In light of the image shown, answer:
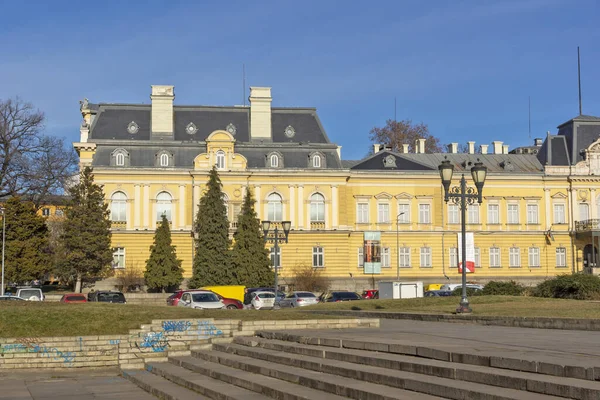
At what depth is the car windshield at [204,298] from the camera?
43.1 m

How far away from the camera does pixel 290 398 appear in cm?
1335

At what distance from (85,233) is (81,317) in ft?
154

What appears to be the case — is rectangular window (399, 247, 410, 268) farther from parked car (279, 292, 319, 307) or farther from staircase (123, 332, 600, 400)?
staircase (123, 332, 600, 400)

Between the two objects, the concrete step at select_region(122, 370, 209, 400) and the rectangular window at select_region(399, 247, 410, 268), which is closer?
the concrete step at select_region(122, 370, 209, 400)

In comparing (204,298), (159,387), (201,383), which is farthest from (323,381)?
(204,298)

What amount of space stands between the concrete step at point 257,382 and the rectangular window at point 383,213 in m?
62.0

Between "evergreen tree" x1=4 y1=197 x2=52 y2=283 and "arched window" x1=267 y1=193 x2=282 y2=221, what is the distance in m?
20.3

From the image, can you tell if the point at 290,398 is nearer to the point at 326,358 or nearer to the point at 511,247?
the point at 326,358

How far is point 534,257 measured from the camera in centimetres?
8319

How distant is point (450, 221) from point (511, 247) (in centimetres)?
675

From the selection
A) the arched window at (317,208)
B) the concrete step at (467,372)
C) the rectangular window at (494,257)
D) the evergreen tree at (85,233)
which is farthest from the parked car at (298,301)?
the concrete step at (467,372)

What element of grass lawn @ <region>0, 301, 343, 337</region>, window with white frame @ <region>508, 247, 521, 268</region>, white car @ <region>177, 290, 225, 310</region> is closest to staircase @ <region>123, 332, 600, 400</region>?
grass lawn @ <region>0, 301, 343, 337</region>

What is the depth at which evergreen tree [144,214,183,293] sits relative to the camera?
70.9 meters

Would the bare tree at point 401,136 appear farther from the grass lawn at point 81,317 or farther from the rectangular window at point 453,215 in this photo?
the grass lawn at point 81,317
